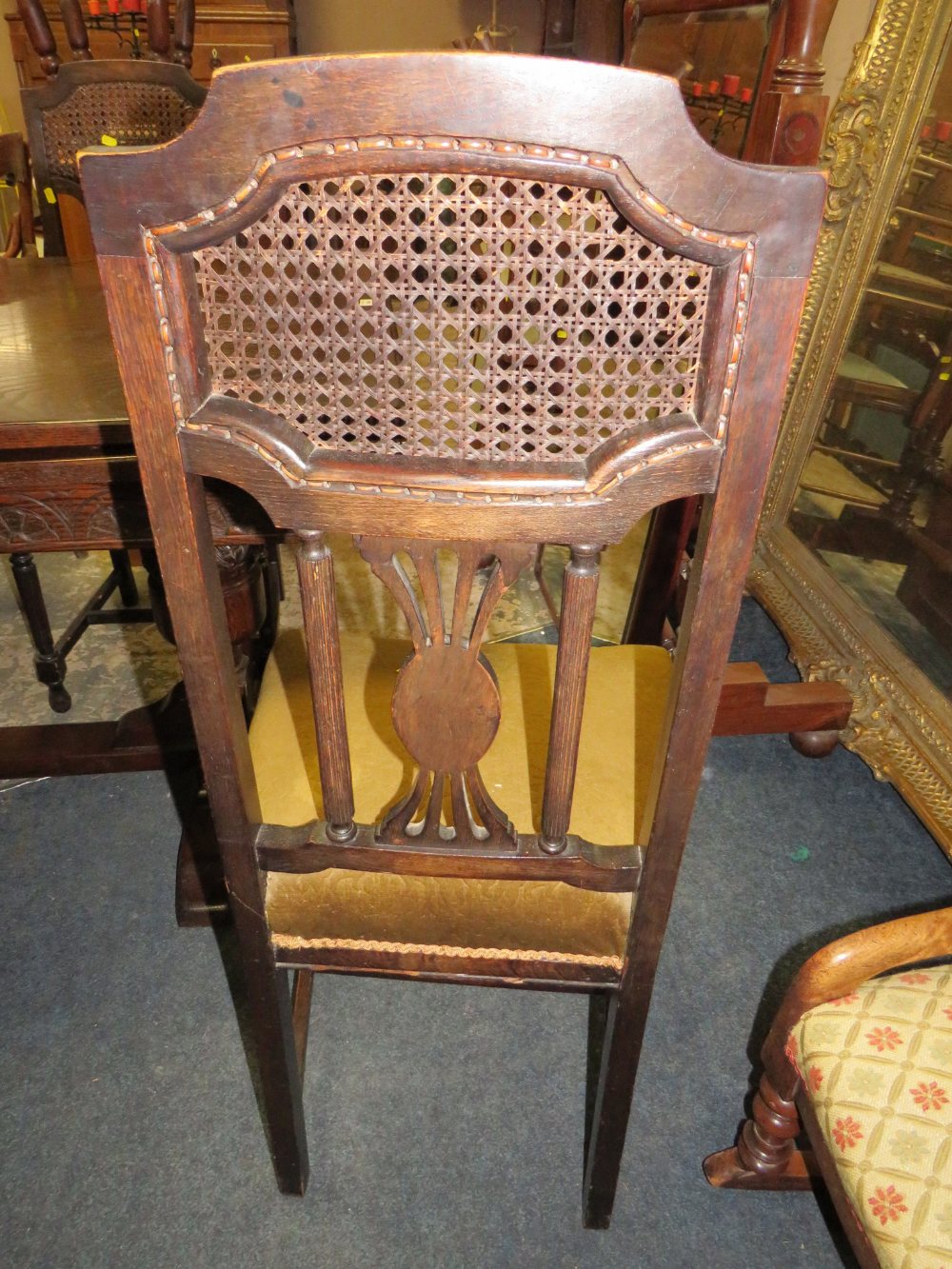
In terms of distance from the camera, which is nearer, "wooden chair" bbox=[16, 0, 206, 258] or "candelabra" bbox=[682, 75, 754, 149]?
"candelabra" bbox=[682, 75, 754, 149]

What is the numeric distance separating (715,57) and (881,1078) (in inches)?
58.9

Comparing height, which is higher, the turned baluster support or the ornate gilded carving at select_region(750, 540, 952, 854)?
the turned baluster support

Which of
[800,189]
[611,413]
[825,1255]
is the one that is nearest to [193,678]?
[611,413]

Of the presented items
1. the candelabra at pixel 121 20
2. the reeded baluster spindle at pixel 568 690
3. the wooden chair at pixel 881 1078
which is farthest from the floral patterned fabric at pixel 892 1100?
the candelabra at pixel 121 20

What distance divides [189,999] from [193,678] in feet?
2.72

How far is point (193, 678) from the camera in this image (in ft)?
2.17

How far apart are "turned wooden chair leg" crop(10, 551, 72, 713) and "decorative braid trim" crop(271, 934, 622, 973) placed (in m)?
0.99

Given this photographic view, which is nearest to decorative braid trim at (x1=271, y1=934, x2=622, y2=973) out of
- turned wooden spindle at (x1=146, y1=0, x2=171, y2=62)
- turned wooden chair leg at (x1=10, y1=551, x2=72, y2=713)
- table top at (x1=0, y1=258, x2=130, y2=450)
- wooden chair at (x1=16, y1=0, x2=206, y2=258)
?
table top at (x1=0, y1=258, x2=130, y2=450)

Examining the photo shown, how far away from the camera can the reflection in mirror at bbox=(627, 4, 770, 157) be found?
1354 mm

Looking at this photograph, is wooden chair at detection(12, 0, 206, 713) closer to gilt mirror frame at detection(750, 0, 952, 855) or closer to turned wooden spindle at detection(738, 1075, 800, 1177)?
gilt mirror frame at detection(750, 0, 952, 855)

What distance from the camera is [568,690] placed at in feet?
2.14

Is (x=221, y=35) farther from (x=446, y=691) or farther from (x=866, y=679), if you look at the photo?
(x=446, y=691)

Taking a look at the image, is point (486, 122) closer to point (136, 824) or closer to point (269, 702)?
point (269, 702)

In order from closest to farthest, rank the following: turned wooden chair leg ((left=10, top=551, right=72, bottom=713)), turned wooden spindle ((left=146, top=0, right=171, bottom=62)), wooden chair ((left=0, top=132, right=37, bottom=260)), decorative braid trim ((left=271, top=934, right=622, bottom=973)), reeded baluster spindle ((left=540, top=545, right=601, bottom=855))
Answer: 1. reeded baluster spindle ((left=540, top=545, right=601, bottom=855))
2. decorative braid trim ((left=271, top=934, right=622, bottom=973))
3. turned wooden chair leg ((left=10, top=551, right=72, bottom=713))
4. turned wooden spindle ((left=146, top=0, right=171, bottom=62))
5. wooden chair ((left=0, top=132, right=37, bottom=260))
